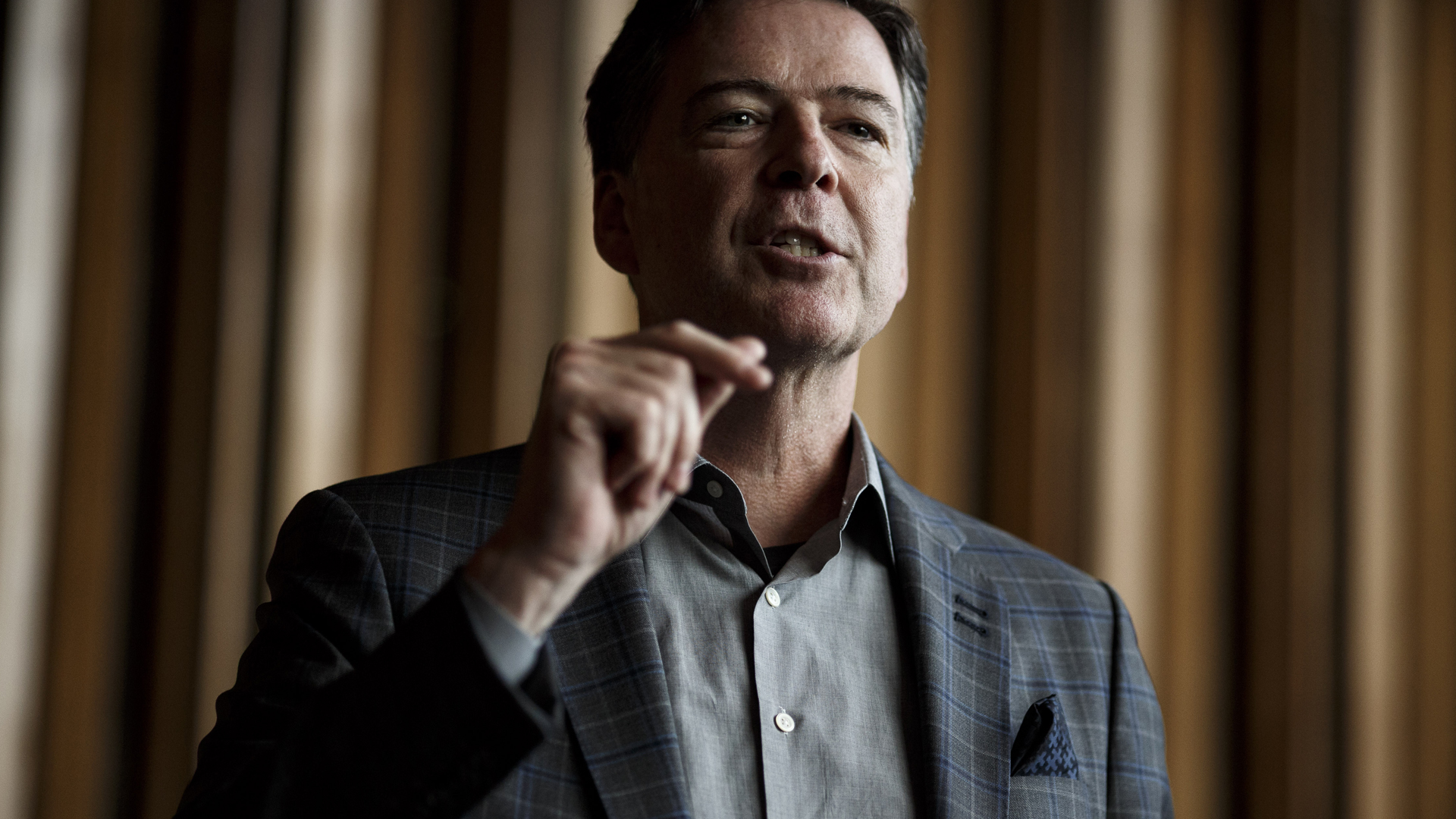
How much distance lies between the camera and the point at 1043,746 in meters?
1.55

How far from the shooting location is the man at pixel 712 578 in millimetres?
1055

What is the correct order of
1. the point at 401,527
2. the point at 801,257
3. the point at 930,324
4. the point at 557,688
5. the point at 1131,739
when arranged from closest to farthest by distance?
the point at 557,688 < the point at 401,527 < the point at 801,257 < the point at 1131,739 < the point at 930,324

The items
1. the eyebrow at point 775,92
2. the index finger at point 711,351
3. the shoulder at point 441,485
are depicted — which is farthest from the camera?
the eyebrow at point 775,92

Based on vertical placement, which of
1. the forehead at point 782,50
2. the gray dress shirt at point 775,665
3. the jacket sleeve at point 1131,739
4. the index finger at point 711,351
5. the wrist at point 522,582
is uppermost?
the forehead at point 782,50

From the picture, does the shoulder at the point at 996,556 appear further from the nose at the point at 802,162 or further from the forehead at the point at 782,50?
the forehead at the point at 782,50

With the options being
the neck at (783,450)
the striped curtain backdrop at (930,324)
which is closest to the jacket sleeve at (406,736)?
the neck at (783,450)

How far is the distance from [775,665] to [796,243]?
60 centimetres

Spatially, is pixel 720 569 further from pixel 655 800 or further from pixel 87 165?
pixel 87 165

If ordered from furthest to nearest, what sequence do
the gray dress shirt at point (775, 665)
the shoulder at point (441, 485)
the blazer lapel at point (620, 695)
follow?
the shoulder at point (441, 485), the gray dress shirt at point (775, 665), the blazer lapel at point (620, 695)

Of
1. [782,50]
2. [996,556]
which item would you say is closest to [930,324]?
[996,556]

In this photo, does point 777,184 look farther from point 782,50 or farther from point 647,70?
point 647,70

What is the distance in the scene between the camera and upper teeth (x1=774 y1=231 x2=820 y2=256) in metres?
1.61

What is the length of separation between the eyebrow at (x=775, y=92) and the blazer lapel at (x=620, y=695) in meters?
0.74

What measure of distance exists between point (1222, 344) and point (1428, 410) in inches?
23.0
